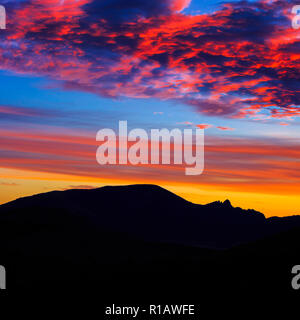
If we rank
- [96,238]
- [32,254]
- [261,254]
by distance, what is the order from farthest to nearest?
[96,238]
[32,254]
[261,254]

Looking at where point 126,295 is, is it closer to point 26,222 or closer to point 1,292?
point 1,292

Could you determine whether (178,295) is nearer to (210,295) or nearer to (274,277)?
(210,295)

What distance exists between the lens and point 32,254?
9581 cm

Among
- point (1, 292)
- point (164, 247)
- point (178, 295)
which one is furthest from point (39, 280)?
point (164, 247)

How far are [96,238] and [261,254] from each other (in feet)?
262

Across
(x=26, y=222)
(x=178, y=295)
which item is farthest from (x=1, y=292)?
(x=26, y=222)
